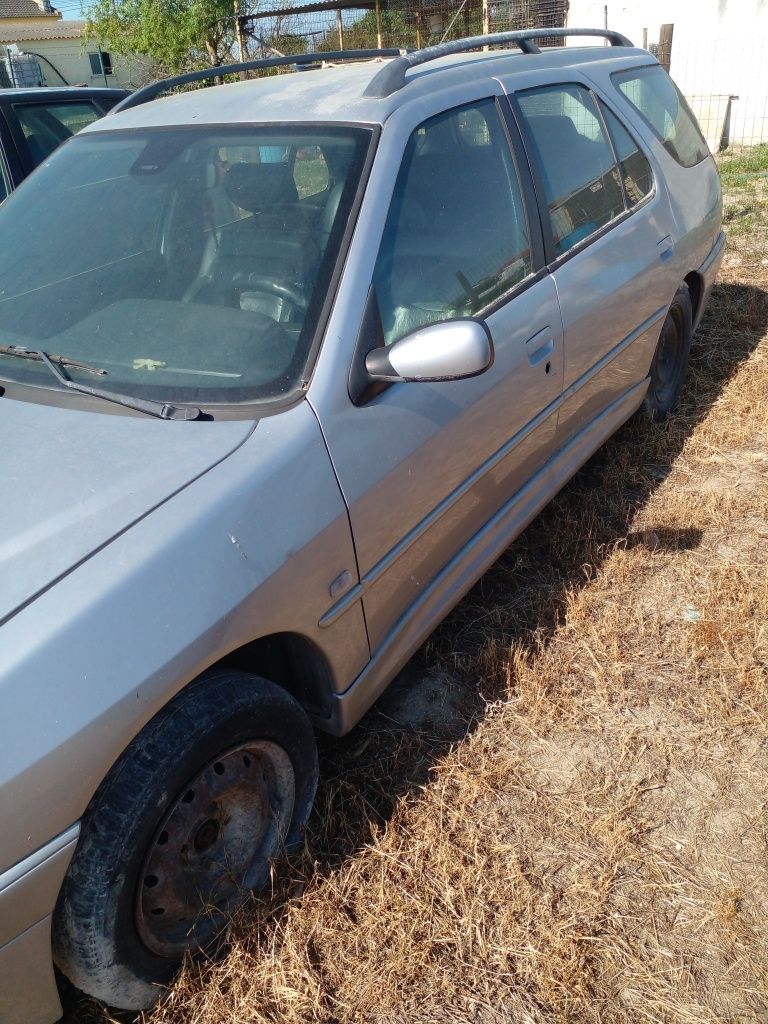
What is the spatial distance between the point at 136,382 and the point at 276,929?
54.6 inches

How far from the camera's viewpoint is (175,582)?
1.69 meters

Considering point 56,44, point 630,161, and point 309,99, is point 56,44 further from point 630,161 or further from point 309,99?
point 309,99

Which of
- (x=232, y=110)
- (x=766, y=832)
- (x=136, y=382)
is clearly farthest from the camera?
(x=232, y=110)

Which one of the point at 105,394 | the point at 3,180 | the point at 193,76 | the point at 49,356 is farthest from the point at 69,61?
the point at 105,394

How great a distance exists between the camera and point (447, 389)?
2.44m

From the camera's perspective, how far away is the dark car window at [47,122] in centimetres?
529

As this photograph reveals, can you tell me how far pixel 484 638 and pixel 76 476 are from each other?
170cm

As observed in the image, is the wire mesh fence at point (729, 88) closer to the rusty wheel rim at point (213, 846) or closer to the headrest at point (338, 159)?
the headrest at point (338, 159)

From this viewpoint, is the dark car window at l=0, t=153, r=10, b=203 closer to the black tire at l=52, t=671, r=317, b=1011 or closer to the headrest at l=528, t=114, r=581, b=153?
the headrest at l=528, t=114, r=581, b=153

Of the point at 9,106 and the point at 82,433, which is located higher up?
the point at 9,106

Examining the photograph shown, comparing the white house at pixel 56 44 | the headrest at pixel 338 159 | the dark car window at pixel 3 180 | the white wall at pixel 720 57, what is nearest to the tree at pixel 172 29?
the white wall at pixel 720 57

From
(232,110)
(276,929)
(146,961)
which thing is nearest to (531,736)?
(276,929)

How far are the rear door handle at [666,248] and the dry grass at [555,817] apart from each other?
1148 mm

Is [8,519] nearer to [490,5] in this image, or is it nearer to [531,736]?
[531,736]
